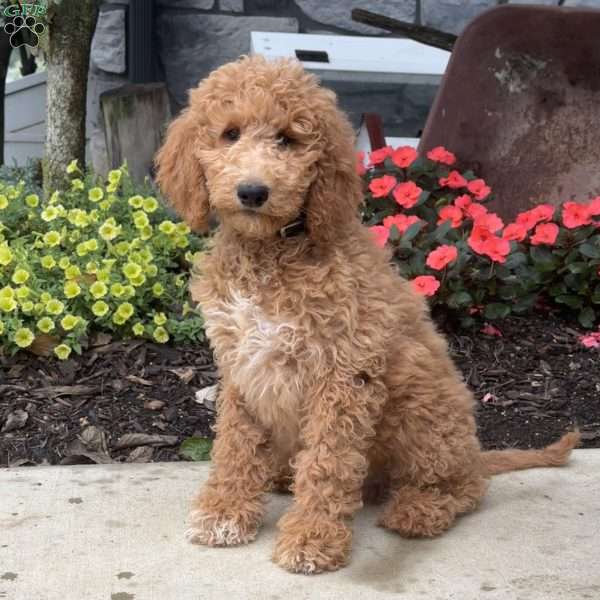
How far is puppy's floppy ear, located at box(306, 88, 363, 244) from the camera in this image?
3.00 meters

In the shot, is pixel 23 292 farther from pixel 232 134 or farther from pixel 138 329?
pixel 232 134

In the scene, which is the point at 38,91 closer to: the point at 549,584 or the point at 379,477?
the point at 379,477

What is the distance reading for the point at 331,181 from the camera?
3.02m

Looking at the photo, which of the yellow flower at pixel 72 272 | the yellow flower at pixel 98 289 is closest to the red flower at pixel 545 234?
the yellow flower at pixel 98 289

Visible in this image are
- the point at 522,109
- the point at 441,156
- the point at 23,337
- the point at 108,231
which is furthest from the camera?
the point at 522,109

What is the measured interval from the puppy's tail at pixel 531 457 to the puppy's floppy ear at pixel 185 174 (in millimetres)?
1310

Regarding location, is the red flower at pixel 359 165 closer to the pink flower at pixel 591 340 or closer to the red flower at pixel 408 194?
the red flower at pixel 408 194

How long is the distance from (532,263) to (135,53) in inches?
123

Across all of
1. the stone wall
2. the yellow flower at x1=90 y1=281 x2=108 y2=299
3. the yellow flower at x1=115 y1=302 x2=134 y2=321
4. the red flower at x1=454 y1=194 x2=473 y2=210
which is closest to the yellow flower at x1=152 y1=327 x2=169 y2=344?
the yellow flower at x1=115 y1=302 x2=134 y2=321

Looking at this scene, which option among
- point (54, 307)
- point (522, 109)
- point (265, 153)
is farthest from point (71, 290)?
point (522, 109)

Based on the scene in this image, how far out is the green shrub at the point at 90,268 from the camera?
14.6ft

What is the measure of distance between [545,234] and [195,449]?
6.19 ft

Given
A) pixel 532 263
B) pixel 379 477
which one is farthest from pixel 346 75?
pixel 379 477

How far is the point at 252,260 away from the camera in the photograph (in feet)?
10.2
